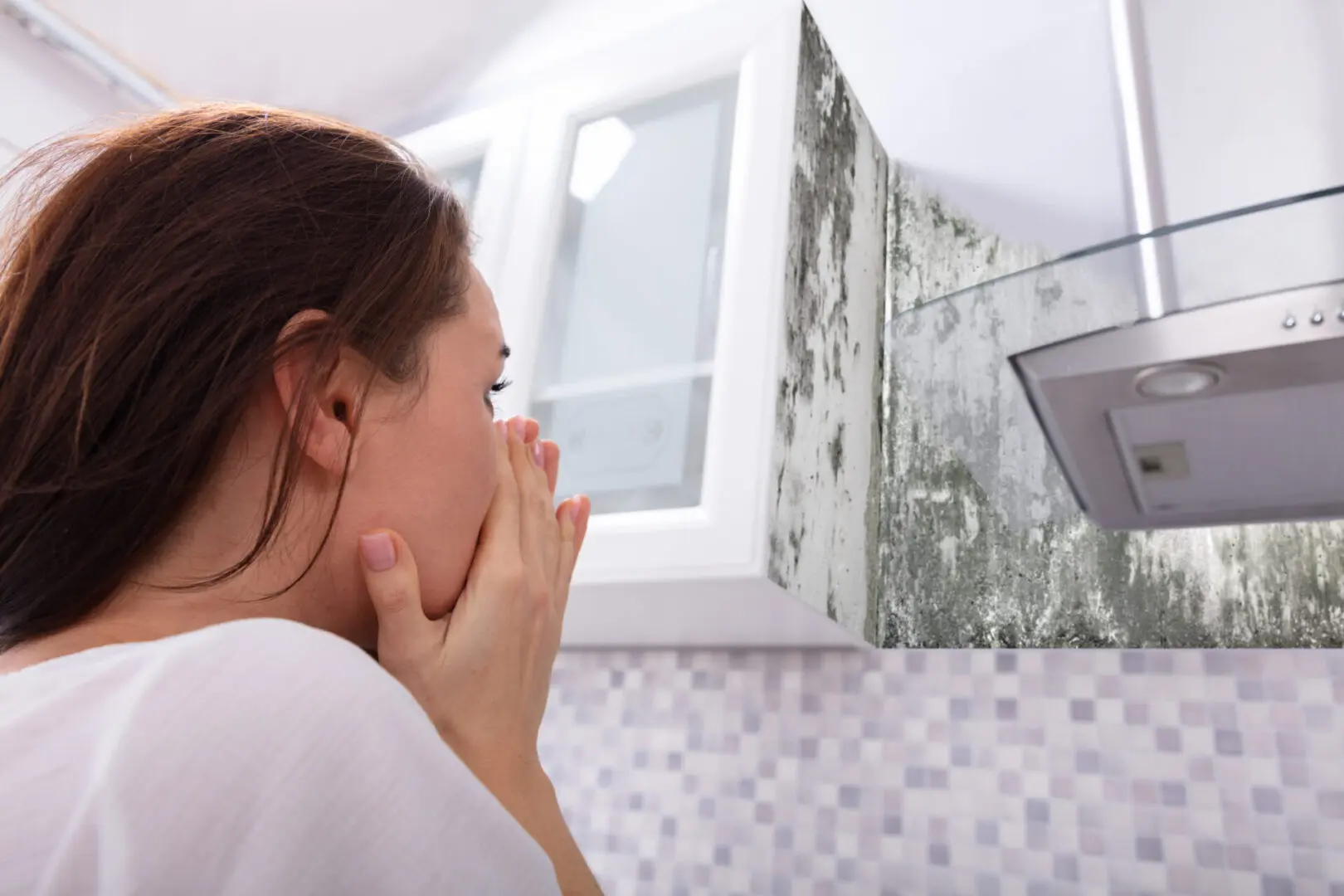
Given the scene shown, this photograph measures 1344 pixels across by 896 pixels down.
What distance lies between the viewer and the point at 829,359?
1135 millimetres

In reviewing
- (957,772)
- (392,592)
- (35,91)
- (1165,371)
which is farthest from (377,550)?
(35,91)

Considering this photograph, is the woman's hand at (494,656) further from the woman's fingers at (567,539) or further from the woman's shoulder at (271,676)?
the woman's shoulder at (271,676)

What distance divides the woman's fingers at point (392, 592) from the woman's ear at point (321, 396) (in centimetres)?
5

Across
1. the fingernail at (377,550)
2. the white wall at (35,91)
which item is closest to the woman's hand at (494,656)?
the fingernail at (377,550)

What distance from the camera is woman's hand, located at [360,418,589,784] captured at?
0.60m

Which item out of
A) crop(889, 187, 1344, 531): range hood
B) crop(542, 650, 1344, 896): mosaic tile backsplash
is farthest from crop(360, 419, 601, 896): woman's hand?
crop(542, 650, 1344, 896): mosaic tile backsplash

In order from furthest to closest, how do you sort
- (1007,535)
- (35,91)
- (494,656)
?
(35,91) → (1007,535) → (494,656)

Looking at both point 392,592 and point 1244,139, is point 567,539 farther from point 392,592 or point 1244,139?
point 1244,139

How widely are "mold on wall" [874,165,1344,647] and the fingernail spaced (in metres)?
0.48

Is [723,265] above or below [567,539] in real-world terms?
above

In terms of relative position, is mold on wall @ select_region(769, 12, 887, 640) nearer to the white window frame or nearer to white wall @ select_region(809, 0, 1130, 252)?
the white window frame

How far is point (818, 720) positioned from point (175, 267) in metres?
0.93

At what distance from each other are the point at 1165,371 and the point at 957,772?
1.92 feet

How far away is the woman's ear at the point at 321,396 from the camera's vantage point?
1.79ft
